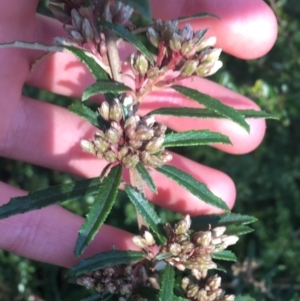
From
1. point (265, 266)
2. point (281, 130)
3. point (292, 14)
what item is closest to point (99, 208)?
point (265, 266)

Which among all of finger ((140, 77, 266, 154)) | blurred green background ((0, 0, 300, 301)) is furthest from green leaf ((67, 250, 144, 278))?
blurred green background ((0, 0, 300, 301))

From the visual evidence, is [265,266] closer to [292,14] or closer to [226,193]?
[226,193]

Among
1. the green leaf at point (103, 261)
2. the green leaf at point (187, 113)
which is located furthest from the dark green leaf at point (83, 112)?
the green leaf at point (103, 261)

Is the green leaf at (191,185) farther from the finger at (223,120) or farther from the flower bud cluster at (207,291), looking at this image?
the finger at (223,120)

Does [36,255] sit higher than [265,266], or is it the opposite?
[36,255]

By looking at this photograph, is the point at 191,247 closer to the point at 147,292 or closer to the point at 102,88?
the point at 147,292
